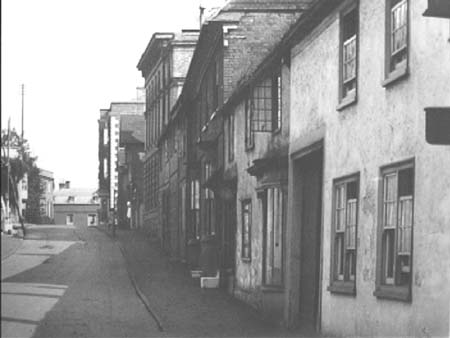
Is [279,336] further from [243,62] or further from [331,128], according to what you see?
[243,62]

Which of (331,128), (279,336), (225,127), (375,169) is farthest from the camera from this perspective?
(225,127)

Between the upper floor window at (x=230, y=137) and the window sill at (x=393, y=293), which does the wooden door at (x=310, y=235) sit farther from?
the upper floor window at (x=230, y=137)

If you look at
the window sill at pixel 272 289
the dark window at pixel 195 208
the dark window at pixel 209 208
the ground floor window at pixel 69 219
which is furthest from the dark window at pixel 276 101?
the ground floor window at pixel 69 219

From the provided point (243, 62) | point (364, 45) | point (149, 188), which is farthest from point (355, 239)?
point (149, 188)

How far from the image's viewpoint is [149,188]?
189ft

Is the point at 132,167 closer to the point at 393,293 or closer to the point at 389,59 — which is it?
the point at 389,59

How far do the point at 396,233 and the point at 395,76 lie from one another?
5.91 feet

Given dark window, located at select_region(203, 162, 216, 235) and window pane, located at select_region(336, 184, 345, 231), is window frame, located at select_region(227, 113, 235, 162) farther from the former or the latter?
window pane, located at select_region(336, 184, 345, 231)

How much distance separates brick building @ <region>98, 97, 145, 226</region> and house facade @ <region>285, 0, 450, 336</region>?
58.2 meters

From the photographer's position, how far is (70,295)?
24.6 m

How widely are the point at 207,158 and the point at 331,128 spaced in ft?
54.9

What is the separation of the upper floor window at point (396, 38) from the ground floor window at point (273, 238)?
23.4ft

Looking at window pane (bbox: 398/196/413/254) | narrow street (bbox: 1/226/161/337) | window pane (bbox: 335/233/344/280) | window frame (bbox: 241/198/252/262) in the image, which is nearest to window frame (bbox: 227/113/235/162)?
window frame (bbox: 241/198/252/262)

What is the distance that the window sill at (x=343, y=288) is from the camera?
47.6 feet
